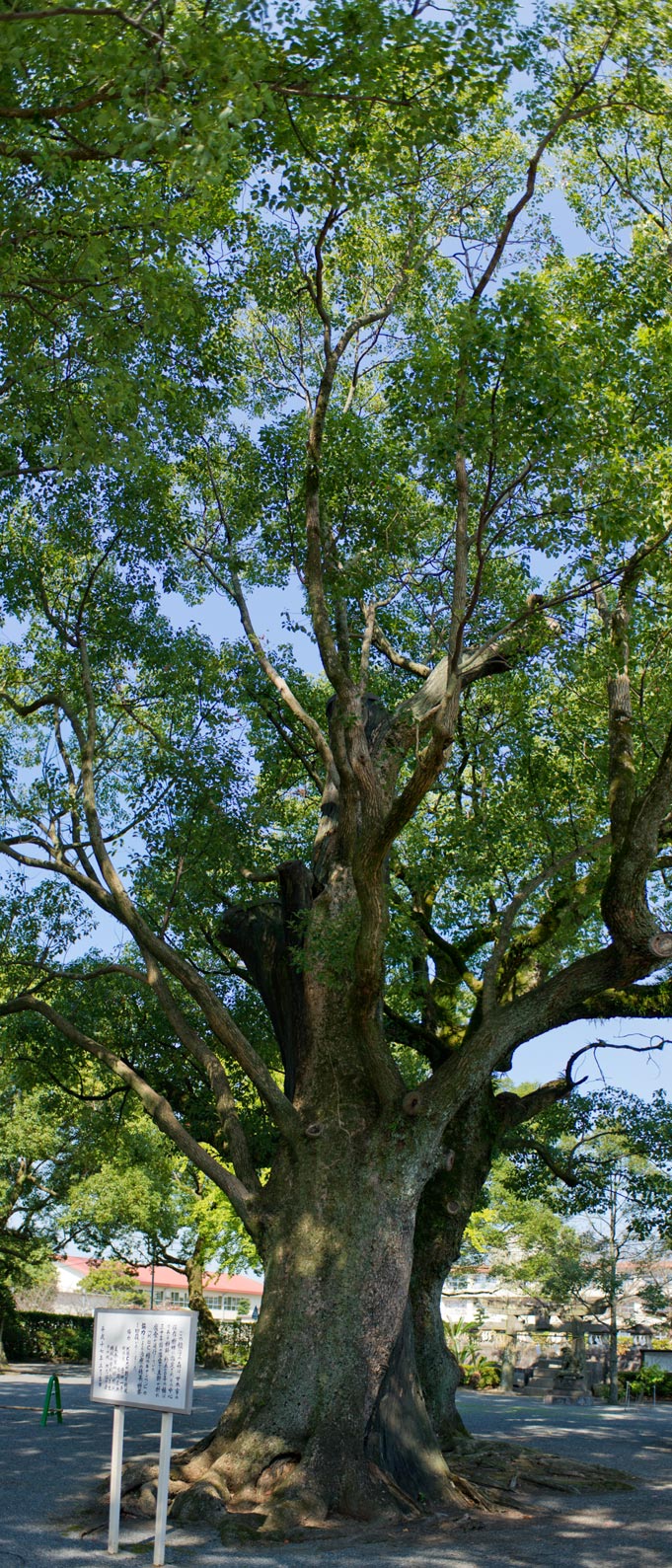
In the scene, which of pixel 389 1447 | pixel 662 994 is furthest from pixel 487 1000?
pixel 389 1447

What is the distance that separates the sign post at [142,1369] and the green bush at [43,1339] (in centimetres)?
1921

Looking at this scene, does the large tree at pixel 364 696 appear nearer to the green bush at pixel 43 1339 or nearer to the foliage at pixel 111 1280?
the green bush at pixel 43 1339

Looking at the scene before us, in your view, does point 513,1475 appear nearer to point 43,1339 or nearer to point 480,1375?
point 480,1375

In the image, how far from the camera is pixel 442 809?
1280cm

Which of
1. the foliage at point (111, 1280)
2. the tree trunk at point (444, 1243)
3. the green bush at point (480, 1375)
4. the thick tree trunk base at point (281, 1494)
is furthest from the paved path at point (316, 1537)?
the foliage at point (111, 1280)

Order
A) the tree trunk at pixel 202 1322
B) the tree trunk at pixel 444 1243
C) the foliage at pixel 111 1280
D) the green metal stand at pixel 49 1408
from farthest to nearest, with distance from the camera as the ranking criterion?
the foliage at pixel 111 1280
the tree trunk at pixel 202 1322
the green metal stand at pixel 49 1408
the tree trunk at pixel 444 1243

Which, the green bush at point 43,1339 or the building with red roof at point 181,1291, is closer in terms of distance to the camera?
the green bush at point 43,1339

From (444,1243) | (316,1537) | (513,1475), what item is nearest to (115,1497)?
(316,1537)

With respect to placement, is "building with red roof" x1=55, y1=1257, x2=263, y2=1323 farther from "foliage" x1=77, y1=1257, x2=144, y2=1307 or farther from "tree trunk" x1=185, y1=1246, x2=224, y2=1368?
"tree trunk" x1=185, y1=1246, x2=224, y2=1368

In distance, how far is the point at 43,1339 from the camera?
2539cm

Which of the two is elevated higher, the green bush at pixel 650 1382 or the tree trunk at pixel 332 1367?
the tree trunk at pixel 332 1367

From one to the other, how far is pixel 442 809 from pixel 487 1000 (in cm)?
289

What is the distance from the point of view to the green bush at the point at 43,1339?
2459cm

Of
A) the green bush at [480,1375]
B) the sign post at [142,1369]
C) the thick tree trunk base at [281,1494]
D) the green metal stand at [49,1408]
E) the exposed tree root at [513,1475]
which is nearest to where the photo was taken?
the sign post at [142,1369]
